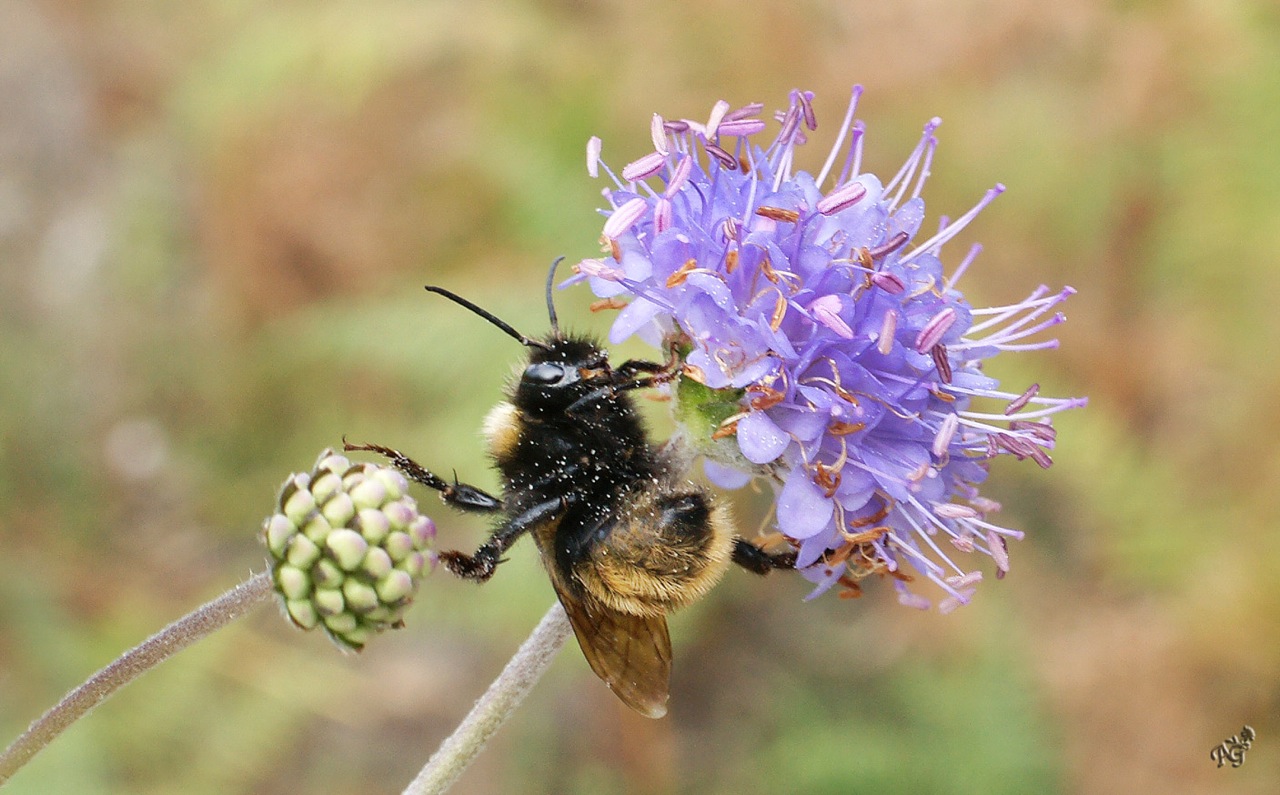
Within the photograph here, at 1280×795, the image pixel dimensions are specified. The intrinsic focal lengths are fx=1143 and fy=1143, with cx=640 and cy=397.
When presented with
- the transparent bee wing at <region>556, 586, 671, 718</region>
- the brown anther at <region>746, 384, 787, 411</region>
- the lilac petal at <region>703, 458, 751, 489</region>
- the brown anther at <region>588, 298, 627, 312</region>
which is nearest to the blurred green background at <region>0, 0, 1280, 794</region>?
the lilac petal at <region>703, 458, 751, 489</region>

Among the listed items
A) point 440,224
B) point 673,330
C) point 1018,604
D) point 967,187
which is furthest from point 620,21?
point 673,330

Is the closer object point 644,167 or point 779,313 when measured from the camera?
point 779,313

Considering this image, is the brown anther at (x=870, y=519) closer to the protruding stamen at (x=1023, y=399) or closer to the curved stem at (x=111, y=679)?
the protruding stamen at (x=1023, y=399)

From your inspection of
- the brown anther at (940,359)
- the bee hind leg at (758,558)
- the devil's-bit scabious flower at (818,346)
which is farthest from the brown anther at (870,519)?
the brown anther at (940,359)

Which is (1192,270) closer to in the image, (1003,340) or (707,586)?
(1003,340)

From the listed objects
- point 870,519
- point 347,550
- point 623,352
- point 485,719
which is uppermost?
point 870,519

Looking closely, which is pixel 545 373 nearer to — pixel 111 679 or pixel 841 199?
pixel 841 199

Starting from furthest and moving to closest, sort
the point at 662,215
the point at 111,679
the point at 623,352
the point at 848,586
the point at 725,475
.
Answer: the point at 623,352, the point at 725,475, the point at 848,586, the point at 662,215, the point at 111,679

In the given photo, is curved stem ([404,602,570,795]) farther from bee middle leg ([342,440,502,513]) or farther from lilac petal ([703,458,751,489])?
lilac petal ([703,458,751,489])

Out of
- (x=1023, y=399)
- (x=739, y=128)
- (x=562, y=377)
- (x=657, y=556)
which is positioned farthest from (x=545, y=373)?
(x=1023, y=399)
